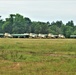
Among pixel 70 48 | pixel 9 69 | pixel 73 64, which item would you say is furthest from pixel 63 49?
pixel 9 69

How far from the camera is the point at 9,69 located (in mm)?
20141

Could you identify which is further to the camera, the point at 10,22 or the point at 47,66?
the point at 10,22

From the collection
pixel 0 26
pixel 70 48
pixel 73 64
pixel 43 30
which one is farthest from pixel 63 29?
pixel 73 64

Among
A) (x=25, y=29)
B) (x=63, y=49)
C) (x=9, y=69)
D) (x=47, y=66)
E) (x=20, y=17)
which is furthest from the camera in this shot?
(x=20, y=17)

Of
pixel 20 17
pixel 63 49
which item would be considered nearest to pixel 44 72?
pixel 63 49

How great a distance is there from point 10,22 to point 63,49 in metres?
100

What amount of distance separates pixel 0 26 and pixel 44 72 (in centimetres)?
12637

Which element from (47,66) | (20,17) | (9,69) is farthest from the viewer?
(20,17)

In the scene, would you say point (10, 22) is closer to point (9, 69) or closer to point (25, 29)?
point (25, 29)

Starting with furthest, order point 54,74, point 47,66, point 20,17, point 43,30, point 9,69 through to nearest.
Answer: point 20,17 → point 43,30 → point 47,66 → point 9,69 → point 54,74

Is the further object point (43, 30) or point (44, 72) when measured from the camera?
point (43, 30)

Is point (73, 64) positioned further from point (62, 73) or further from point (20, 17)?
point (20, 17)

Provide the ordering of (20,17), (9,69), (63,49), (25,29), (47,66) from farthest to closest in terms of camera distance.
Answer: (20,17), (25,29), (63,49), (47,66), (9,69)

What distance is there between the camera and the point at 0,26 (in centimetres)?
14425
